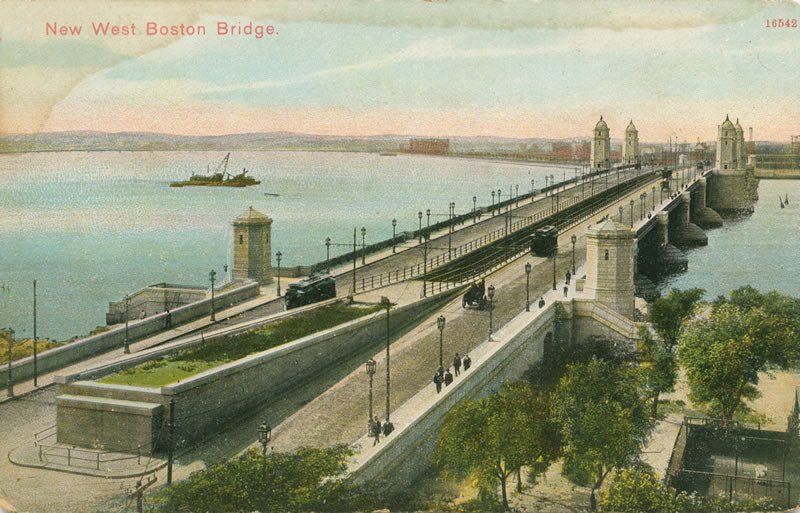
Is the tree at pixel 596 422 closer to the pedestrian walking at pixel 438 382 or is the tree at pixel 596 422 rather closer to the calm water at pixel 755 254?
the pedestrian walking at pixel 438 382

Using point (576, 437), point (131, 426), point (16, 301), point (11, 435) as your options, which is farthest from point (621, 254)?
point (16, 301)

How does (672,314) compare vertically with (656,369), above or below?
above

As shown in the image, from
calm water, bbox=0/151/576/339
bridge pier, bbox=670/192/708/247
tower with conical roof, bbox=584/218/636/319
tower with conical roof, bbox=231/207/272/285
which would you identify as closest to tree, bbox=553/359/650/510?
tower with conical roof, bbox=584/218/636/319

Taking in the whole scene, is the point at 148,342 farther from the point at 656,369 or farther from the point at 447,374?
the point at 656,369

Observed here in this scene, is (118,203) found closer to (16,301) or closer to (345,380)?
(16,301)

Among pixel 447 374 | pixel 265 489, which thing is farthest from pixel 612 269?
pixel 265 489

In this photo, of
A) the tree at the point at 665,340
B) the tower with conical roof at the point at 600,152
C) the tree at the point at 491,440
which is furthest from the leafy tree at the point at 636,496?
the tower with conical roof at the point at 600,152

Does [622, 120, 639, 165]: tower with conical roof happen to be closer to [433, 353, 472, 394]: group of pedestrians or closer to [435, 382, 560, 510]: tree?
[433, 353, 472, 394]: group of pedestrians
